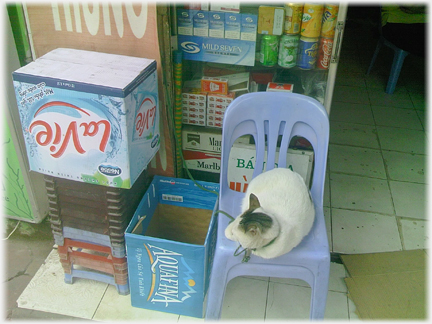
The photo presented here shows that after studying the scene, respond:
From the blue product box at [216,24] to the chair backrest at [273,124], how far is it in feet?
1.47

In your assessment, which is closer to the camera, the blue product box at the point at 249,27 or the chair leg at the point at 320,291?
the chair leg at the point at 320,291

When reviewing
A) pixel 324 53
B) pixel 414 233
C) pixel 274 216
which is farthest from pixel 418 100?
pixel 274 216

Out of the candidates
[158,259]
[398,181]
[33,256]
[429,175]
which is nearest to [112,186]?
[158,259]

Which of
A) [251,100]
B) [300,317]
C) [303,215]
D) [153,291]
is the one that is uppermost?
[251,100]

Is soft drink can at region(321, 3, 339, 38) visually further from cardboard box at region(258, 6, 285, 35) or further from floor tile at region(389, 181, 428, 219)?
floor tile at region(389, 181, 428, 219)

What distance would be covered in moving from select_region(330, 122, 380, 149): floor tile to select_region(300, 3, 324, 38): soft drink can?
4.96 ft

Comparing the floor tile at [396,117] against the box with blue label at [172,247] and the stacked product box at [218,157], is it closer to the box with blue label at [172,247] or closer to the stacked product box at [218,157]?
the stacked product box at [218,157]

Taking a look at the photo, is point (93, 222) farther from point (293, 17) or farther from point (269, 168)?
point (293, 17)

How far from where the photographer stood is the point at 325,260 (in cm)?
154

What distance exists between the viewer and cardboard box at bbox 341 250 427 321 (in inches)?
73.3

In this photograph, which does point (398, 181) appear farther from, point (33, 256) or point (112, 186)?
point (33, 256)

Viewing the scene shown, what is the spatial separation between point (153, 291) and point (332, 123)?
2.35m

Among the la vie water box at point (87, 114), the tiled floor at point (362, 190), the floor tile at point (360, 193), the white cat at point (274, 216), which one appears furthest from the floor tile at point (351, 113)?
the la vie water box at point (87, 114)

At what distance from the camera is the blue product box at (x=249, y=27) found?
1913 millimetres
